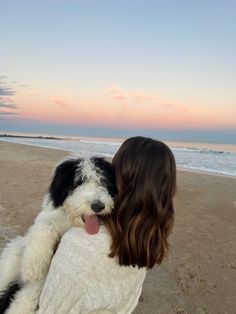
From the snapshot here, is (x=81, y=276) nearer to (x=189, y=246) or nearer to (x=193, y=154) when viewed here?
(x=189, y=246)

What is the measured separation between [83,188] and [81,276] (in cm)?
44

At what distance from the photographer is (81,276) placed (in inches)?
77.7

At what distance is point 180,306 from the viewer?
3.92 metres

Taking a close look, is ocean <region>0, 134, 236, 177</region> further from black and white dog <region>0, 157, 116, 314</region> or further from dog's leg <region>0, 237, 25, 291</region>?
dog's leg <region>0, 237, 25, 291</region>

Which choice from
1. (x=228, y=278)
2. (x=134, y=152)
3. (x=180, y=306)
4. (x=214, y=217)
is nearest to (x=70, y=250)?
(x=134, y=152)

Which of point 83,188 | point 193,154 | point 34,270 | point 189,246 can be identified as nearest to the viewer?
point 83,188

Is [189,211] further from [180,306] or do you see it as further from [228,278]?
[180,306]

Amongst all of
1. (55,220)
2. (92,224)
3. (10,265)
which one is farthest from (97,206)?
(10,265)

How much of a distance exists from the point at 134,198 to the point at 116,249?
0.87 ft

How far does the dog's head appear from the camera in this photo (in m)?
2.04

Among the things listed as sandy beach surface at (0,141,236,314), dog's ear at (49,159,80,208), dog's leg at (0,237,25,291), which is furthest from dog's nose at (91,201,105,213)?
sandy beach surface at (0,141,236,314)

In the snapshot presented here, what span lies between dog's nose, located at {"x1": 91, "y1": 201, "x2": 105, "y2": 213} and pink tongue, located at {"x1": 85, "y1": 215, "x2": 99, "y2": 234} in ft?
0.13

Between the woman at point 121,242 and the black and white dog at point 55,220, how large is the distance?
8 cm

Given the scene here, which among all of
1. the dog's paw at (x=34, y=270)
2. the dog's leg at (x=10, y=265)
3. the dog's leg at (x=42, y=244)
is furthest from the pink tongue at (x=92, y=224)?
the dog's leg at (x=10, y=265)
